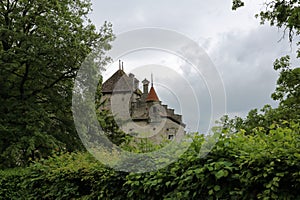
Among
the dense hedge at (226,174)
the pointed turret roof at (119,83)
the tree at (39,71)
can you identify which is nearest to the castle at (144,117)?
the pointed turret roof at (119,83)

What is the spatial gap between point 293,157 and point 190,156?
123 cm

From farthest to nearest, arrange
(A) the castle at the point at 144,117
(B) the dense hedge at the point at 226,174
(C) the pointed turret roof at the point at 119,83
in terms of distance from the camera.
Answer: (C) the pointed turret roof at the point at 119,83
(A) the castle at the point at 144,117
(B) the dense hedge at the point at 226,174

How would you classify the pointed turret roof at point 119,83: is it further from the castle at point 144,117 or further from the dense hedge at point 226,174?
the dense hedge at point 226,174

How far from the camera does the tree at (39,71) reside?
16375 millimetres

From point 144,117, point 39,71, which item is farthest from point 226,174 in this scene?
point 39,71

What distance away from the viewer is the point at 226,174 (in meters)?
3.52

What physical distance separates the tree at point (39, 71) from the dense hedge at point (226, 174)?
451 inches

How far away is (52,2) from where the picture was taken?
1858 cm

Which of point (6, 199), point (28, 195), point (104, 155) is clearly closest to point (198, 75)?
point (104, 155)

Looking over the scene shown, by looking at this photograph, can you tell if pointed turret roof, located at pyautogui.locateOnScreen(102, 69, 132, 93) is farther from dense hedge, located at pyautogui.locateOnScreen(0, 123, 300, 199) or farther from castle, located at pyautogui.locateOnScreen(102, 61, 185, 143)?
dense hedge, located at pyautogui.locateOnScreen(0, 123, 300, 199)

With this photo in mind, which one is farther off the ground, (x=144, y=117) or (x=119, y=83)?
(x=119, y=83)

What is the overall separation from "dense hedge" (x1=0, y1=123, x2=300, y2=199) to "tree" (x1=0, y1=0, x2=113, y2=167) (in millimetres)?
11462

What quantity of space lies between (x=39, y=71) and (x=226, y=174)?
1592 cm

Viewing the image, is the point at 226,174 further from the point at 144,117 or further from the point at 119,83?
the point at 119,83
